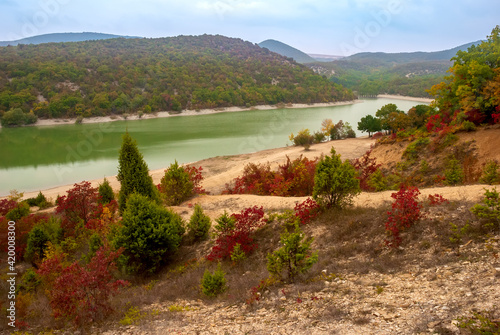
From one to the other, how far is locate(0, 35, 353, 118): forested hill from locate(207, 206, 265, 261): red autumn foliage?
57731 millimetres

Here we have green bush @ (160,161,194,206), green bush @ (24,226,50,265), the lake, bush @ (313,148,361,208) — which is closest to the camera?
bush @ (313,148,361,208)

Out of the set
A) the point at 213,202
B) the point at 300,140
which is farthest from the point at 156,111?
the point at 213,202

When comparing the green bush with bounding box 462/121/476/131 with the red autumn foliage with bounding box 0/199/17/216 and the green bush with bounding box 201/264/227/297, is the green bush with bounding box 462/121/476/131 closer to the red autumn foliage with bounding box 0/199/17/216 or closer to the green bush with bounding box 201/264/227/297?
the green bush with bounding box 201/264/227/297

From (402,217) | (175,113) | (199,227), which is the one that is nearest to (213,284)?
(199,227)

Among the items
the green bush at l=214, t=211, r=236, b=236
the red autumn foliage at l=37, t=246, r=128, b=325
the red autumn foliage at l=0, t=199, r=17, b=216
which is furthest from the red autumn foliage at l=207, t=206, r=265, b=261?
the red autumn foliage at l=0, t=199, r=17, b=216

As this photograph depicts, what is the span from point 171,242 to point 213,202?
4.26 m

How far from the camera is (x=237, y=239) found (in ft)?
26.3

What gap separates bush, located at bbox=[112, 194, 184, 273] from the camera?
7.85 m

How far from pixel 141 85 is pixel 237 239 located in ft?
242

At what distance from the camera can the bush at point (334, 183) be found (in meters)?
8.34

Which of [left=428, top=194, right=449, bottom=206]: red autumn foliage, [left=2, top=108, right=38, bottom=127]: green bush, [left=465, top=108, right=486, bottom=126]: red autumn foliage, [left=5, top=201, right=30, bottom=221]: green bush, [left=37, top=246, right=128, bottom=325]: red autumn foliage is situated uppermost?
[left=2, top=108, right=38, bottom=127]: green bush

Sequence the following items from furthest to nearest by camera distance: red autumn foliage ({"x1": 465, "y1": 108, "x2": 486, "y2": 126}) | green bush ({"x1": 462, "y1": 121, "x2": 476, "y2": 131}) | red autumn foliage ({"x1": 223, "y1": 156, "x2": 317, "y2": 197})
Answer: red autumn foliage ({"x1": 465, "y1": 108, "x2": 486, "y2": 126}), green bush ({"x1": 462, "y1": 121, "x2": 476, "y2": 131}), red autumn foliage ({"x1": 223, "y1": 156, "x2": 317, "y2": 197})

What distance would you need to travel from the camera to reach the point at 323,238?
7527 millimetres

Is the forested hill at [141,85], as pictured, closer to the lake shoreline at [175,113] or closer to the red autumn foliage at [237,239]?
the lake shoreline at [175,113]
